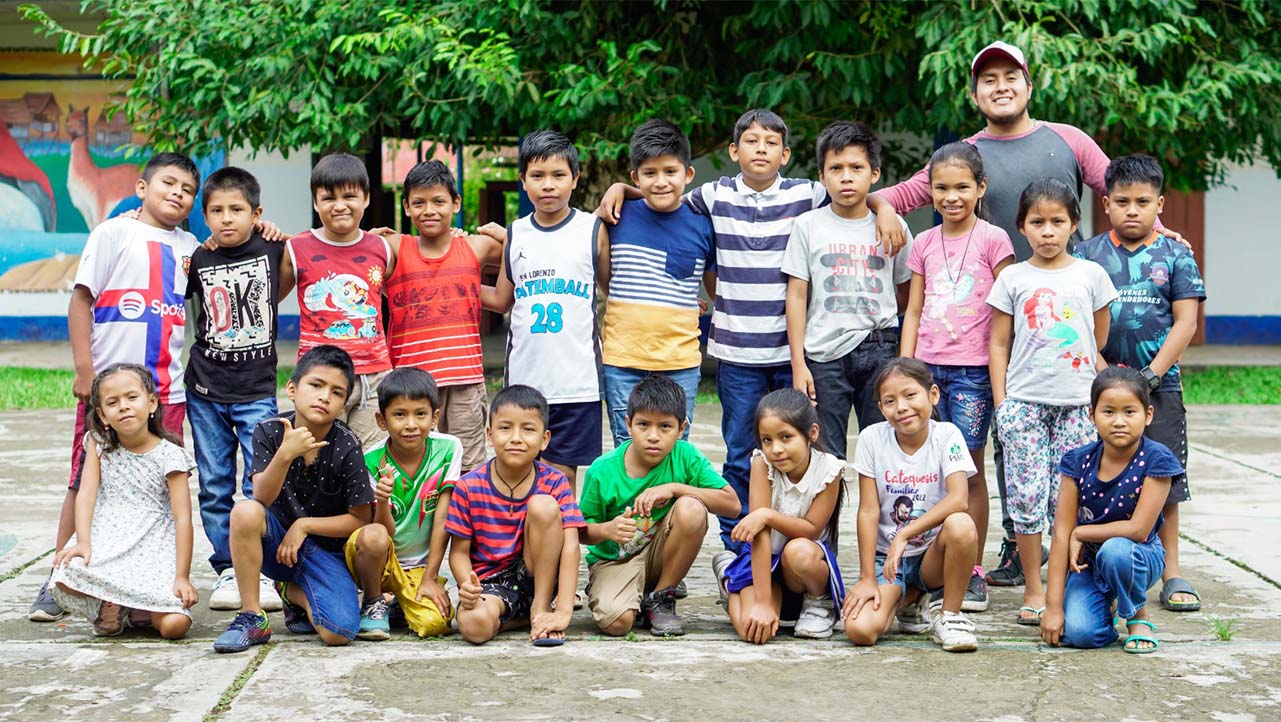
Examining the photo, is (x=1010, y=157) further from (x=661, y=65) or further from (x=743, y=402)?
(x=661, y=65)

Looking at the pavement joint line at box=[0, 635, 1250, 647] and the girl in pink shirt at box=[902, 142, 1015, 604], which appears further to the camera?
the girl in pink shirt at box=[902, 142, 1015, 604]

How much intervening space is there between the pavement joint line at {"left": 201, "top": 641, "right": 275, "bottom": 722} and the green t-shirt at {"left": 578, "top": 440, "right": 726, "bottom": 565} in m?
1.00

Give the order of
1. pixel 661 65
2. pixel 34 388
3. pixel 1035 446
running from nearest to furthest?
1. pixel 1035 446
2. pixel 661 65
3. pixel 34 388

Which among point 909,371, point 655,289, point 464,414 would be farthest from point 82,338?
point 909,371

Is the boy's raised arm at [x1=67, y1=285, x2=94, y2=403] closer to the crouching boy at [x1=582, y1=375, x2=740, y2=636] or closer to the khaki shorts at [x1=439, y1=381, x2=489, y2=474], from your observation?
the khaki shorts at [x1=439, y1=381, x2=489, y2=474]

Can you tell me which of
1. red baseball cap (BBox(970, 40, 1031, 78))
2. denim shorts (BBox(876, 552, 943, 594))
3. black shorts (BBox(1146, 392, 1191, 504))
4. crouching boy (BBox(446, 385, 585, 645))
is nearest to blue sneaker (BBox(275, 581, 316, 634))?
crouching boy (BBox(446, 385, 585, 645))

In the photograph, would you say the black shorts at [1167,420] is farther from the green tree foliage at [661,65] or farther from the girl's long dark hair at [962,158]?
the green tree foliage at [661,65]

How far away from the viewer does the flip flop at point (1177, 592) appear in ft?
13.8

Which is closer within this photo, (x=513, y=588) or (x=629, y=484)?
(x=513, y=588)

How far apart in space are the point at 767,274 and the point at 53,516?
3.21 meters

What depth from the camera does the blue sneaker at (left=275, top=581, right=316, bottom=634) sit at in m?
4.00

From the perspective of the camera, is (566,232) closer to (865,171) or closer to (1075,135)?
(865,171)

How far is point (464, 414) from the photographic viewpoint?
4.58 meters

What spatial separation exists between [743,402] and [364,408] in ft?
4.09
